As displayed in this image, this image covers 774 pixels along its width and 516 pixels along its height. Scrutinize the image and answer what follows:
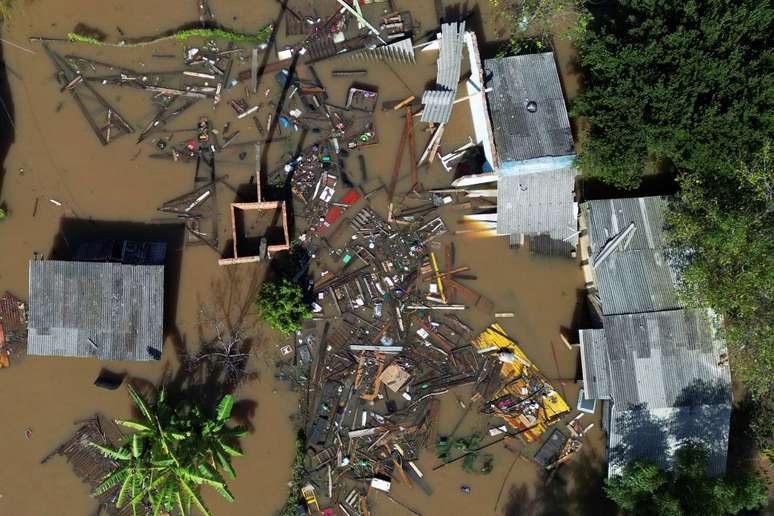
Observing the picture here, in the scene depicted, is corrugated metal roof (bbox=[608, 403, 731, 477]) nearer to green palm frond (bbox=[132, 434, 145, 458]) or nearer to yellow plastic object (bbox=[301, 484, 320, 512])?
yellow plastic object (bbox=[301, 484, 320, 512])

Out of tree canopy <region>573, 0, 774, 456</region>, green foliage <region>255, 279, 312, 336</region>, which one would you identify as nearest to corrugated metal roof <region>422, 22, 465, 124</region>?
tree canopy <region>573, 0, 774, 456</region>

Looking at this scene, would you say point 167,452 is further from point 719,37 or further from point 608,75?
point 719,37

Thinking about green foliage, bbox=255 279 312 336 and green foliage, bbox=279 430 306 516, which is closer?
green foliage, bbox=255 279 312 336

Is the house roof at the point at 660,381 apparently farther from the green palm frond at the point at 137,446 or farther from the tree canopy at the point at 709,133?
the green palm frond at the point at 137,446

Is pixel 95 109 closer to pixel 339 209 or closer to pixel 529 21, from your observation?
pixel 339 209

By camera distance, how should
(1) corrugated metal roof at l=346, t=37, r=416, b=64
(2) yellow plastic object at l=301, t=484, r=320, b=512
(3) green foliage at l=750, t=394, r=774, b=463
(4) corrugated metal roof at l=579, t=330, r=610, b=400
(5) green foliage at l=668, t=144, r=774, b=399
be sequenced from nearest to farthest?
1. (5) green foliage at l=668, t=144, r=774, b=399
2. (4) corrugated metal roof at l=579, t=330, r=610, b=400
3. (3) green foliage at l=750, t=394, r=774, b=463
4. (2) yellow plastic object at l=301, t=484, r=320, b=512
5. (1) corrugated metal roof at l=346, t=37, r=416, b=64

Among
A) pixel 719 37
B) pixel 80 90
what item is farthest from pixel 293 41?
pixel 719 37
